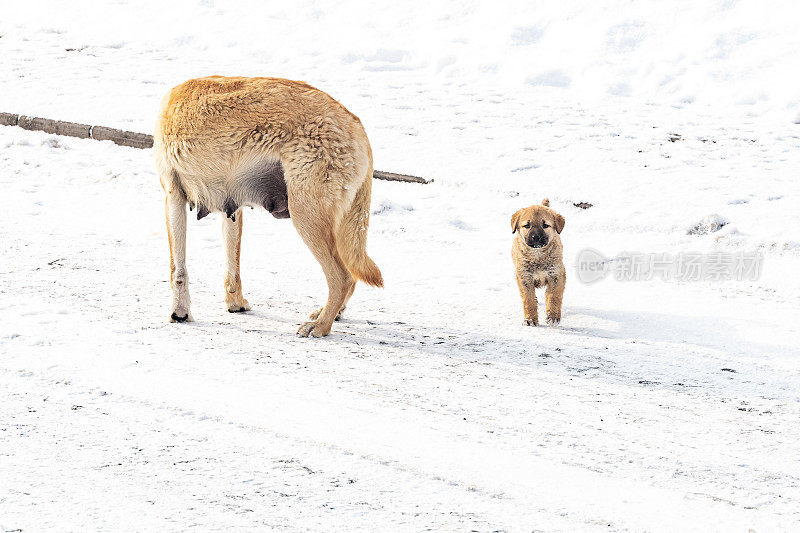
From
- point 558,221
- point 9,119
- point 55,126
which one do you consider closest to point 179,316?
point 558,221

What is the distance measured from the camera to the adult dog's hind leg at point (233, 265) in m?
6.29

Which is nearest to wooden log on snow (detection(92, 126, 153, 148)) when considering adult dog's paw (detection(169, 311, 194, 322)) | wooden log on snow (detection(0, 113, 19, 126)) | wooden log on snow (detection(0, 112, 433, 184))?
wooden log on snow (detection(0, 112, 433, 184))

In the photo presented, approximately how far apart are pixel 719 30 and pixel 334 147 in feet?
36.3

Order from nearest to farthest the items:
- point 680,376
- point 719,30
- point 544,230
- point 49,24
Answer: point 680,376 < point 544,230 < point 719,30 < point 49,24

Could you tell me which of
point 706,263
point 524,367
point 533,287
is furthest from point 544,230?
point 706,263

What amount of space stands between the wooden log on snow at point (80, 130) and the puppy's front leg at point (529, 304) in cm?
625

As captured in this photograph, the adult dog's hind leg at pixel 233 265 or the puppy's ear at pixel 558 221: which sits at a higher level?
the puppy's ear at pixel 558 221

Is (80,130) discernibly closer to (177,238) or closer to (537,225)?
(177,238)

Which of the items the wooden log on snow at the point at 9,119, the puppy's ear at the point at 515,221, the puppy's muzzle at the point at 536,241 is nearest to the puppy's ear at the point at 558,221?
the puppy's ear at the point at 515,221

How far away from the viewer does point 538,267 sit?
617cm

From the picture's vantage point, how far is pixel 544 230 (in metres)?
6.12

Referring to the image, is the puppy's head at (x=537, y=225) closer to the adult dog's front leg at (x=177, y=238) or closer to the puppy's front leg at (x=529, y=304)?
the puppy's front leg at (x=529, y=304)

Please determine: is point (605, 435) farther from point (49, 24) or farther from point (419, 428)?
point (49, 24)

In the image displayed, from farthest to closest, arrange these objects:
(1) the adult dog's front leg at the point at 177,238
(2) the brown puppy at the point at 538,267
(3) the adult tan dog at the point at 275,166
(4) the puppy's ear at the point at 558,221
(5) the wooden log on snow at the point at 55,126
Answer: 1. (5) the wooden log on snow at the point at 55,126
2. (4) the puppy's ear at the point at 558,221
3. (2) the brown puppy at the point at 538,267
4. (1) the adult dog's front leg at the point at 177,238
5. (3) the adult tan dog at the point at 275,166
